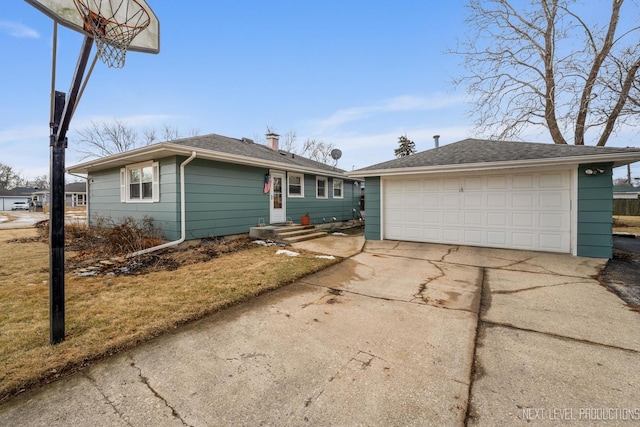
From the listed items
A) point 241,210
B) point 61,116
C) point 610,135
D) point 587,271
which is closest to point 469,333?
point 587,271

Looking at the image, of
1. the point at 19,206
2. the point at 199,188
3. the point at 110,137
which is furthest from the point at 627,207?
the point at 19,206

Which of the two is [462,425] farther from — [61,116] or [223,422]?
[61,116]

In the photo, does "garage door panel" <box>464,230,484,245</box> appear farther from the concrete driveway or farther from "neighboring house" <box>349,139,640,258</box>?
the concrete driveway

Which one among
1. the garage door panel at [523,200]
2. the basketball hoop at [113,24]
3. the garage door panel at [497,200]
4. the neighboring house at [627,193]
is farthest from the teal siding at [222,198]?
the neighboring house at [627,193]

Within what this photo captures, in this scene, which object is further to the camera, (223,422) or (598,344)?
(598,344)

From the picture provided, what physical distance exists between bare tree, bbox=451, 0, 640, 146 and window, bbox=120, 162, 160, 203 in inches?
539

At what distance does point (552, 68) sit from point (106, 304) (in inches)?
713

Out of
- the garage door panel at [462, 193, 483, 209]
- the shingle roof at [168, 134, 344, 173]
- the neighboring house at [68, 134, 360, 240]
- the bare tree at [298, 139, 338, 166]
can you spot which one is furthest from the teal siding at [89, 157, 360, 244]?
the bare tree at [298, 139, 338, 166]

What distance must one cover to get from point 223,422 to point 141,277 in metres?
4.15

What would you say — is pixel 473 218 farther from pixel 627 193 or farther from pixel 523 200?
pixel 627 193

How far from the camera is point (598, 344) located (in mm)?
2652

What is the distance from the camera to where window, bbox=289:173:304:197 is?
10820mm

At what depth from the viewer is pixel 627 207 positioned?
67.8ft

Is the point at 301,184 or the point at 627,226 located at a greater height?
the point at 301,184
